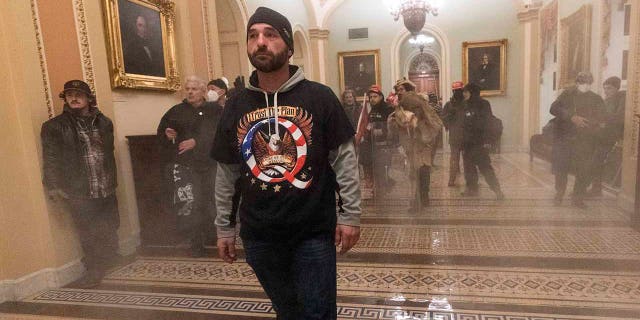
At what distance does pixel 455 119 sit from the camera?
4.88 metres

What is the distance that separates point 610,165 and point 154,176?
4877 millimetres

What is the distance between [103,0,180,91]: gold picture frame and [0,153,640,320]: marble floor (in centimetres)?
171

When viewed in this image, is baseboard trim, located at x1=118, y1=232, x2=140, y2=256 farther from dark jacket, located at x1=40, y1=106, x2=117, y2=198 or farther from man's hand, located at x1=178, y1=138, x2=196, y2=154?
man's hand, located at x1=178, y1=138, x2=196, y2=154

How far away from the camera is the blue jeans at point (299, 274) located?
4.63ft

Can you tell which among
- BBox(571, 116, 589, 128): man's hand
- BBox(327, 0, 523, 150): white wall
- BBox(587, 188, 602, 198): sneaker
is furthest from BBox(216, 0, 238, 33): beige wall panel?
BBox(587, 188, 602, 198): sneaker

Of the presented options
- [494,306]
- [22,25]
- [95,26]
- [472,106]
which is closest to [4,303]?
[22,25]

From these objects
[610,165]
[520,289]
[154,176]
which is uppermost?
[154,176]

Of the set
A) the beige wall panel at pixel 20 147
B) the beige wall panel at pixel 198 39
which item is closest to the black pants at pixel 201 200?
the beige wall panel at pixel 20 147

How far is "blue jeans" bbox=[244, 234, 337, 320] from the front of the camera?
1.41 metres

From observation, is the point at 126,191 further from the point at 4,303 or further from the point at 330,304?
the point at 330,304

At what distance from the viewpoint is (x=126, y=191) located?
374cm

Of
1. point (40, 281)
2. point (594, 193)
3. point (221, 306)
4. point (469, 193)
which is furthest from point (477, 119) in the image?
point (40, 281)

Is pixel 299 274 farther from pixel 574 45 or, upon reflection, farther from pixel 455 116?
pixel 574 45

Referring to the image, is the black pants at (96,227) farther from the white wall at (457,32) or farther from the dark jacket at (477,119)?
the white wall at (457,32)
